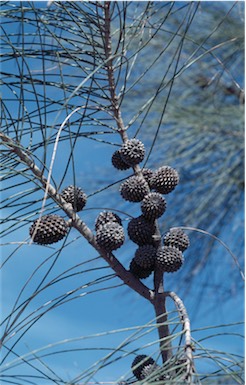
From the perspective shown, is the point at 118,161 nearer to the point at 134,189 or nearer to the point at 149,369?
the point at 134,189

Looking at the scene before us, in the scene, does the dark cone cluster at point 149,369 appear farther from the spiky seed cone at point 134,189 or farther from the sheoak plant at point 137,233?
the spiky seed cone at point 134,189

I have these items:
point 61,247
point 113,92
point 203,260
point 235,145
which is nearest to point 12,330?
point 61,247

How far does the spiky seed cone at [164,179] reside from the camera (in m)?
0.46

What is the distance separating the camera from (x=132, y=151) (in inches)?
18.0

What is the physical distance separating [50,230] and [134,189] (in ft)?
0.20

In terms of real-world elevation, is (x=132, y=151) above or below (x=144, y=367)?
above

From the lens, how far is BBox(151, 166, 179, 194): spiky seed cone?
1.50ft

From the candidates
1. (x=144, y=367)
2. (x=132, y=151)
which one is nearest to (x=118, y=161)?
(x=132, y=151)

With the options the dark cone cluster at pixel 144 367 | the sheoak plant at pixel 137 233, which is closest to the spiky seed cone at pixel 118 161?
the sheoak plant at pixel 137 233

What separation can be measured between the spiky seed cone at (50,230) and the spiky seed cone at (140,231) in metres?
0.04

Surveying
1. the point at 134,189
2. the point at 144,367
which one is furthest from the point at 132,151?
the point at 144,367

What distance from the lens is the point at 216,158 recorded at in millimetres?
1341

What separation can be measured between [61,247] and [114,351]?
0.09 m

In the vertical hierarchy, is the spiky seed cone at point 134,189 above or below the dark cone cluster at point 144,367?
above
